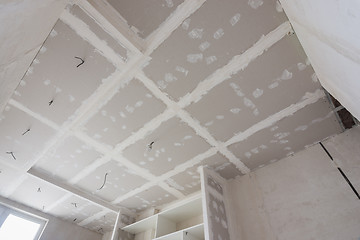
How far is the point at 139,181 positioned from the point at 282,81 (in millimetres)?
2172

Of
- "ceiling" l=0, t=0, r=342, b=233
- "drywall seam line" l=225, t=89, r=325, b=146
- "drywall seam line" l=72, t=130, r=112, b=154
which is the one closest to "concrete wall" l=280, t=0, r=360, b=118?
"ceiling" l=0, t=0, r=342, b=233

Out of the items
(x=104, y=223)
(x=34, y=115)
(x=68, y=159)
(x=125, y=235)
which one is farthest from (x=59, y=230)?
(x=34, y=115)

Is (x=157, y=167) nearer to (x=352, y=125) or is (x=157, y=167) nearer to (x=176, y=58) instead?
(x=176, y=58)

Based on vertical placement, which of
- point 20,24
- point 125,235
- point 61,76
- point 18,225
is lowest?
point 20,24

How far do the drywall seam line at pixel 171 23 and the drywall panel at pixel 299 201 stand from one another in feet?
6.17

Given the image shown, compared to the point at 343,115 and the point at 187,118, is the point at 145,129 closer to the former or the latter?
the point at 187,118

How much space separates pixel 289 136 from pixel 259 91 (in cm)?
69

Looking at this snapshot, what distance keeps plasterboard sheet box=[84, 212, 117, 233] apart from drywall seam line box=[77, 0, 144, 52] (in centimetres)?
305

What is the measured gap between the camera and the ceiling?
1590 millimetres

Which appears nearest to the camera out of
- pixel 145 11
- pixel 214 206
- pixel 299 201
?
pixel 145 11

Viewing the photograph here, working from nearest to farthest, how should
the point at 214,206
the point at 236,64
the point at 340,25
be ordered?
the point at 340,25 → the point at 236,64 → the point at 214,206

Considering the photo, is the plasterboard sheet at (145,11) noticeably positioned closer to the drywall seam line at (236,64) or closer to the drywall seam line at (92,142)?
the drywall seam line at (236,64)

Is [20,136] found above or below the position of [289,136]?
above

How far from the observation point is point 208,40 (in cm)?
165
